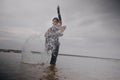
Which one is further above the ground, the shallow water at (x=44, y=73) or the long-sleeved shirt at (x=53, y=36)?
the long-sleeved shirt at (x=53, y=36)

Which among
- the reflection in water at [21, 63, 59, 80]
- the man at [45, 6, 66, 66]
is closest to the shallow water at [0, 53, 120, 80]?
the reflection in water at [21, 63, 59, 80]

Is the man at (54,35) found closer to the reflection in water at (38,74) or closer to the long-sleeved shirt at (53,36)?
the long-sleeved shirt at (53,36)

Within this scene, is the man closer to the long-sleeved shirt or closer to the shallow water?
the long-sleeved shirt

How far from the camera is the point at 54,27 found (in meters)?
6.38

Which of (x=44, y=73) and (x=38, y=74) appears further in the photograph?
(x=44, y=73)

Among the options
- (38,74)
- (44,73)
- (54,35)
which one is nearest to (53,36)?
(54,35)

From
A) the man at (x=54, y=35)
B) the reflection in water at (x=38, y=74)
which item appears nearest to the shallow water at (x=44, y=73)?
the reflection in water at (x=38, y=74)

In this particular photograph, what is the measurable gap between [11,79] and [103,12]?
17.6 feet

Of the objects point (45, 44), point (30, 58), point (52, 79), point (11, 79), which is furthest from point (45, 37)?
point (11, 79)

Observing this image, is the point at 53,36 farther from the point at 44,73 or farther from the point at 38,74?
the point at 38,74

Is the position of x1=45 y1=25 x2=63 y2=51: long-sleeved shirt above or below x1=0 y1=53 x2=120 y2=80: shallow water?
above

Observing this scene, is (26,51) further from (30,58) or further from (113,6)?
(113,6)

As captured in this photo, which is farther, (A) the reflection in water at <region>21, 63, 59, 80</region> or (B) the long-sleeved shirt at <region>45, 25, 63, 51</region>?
(B) the long-sleeved shirt at <region>45, 25, 63, 51</region>

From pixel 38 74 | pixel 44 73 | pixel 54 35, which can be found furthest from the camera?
pixel 54 35
